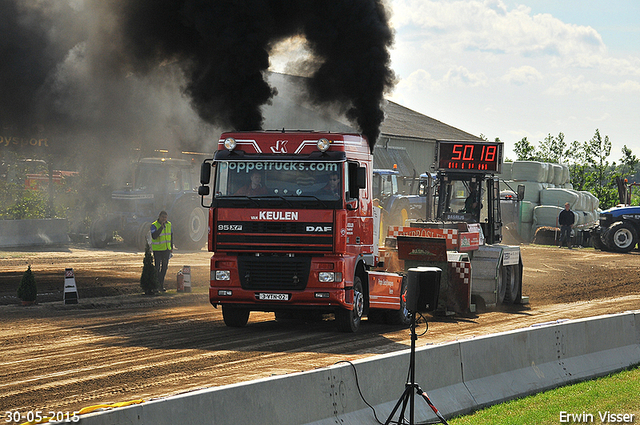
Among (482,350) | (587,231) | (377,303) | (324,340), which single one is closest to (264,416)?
(482,350)

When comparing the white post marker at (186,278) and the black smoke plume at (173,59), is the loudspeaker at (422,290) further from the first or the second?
the white post marker at (186,278)

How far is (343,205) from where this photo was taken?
1114 centimetres

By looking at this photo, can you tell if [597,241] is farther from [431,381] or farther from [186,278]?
[431,381]

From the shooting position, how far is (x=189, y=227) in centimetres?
2834

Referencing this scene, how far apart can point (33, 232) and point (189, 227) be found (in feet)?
19.8

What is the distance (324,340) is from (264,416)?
567 centimetres

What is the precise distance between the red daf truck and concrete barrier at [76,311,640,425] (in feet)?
10.9

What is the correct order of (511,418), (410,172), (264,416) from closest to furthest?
(264,416), (511,418), (410,172)

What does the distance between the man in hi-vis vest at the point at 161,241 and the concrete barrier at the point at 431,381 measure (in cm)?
1066

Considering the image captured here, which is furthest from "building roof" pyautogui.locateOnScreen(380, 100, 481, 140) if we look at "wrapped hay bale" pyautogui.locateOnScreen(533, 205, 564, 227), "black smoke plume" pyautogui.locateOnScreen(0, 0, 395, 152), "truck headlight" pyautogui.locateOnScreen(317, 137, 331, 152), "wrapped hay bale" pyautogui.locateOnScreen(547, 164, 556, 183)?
"truck headlight" pyautogui.locateOnScreen(317, 137, 331, 152)

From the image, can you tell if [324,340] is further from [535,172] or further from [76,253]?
[535,172]

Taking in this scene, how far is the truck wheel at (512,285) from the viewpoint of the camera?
16.8 metres

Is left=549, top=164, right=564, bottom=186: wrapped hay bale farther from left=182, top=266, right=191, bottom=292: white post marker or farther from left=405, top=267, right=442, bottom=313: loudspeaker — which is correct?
left=405, top=267, right=442, bottom=313: loudspeaker

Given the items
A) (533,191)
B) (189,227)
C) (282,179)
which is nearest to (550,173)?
(533,191)
